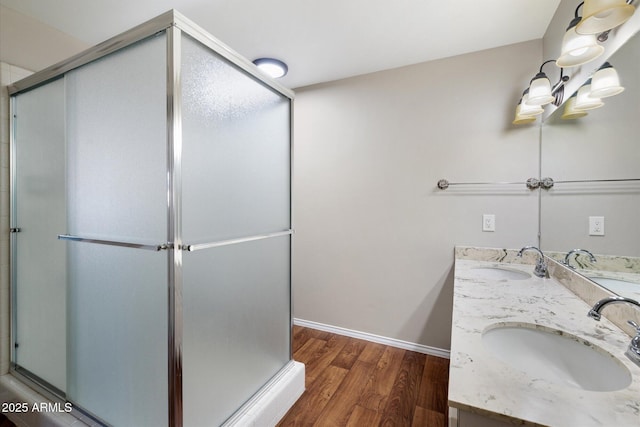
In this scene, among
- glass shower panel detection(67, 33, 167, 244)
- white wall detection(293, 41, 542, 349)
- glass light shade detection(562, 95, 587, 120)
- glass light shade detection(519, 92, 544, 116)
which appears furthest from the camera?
white wall detection(293, 41, 542, 349)

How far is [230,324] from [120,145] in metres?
0.91

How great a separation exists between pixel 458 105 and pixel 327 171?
1.20 meters

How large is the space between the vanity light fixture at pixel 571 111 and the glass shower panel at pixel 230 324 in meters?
1.72

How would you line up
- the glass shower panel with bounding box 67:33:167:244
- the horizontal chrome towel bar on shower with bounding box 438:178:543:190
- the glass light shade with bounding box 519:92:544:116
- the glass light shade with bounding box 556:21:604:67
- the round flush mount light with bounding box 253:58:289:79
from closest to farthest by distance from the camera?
the glass shower panel with bounding box 67:33:167:244 → the glass light shade with bounding box 556:21:604:67 → the glass light shade with bounding box 519:92:544:116 → the horizontal chrome towel bar on shower with bounding box 438:178:543:190 → the round flush mount light with bounding box 253:58:289:79

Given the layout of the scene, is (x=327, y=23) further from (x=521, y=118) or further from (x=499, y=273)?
(x=499, y=273)

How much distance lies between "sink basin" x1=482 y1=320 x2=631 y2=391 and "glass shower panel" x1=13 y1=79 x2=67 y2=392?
1990 mm

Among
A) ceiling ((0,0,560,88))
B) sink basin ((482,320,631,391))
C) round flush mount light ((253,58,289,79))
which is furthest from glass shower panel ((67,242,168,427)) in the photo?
round flush mount light ((253,58,289,79))

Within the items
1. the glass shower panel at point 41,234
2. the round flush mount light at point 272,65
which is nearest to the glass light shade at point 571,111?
the round flush mount light at point 272,65

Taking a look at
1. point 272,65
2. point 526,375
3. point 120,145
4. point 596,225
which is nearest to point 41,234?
point 120,145

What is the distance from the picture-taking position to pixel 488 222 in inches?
78.9

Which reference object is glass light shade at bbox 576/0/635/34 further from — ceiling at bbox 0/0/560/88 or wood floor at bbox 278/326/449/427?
wood floor at bbox 278/326/449/427

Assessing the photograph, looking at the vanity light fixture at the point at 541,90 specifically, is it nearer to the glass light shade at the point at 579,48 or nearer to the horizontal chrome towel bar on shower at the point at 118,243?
the glass light shade at the point at 579,48

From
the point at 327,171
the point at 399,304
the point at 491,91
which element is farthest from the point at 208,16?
the point at 399,304

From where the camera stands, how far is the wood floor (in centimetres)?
156
